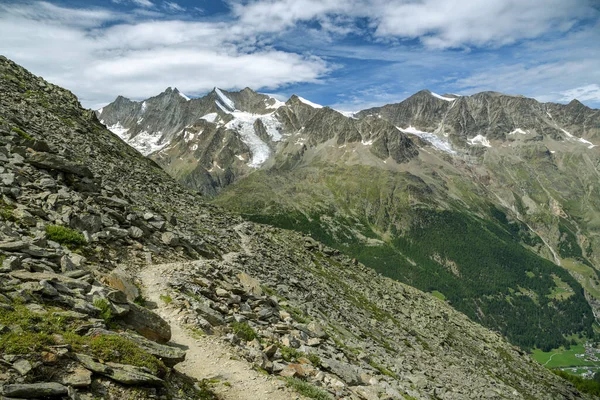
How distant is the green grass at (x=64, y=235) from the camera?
21.7m

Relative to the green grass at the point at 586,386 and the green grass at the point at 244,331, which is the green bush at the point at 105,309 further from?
the green grass at the point at 586,386

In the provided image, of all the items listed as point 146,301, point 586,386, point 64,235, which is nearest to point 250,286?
point 146,301

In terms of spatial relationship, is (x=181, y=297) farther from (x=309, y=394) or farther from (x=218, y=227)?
(x=218, y=227)

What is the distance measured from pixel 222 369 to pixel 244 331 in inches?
179

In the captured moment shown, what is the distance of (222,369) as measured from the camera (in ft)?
54.2

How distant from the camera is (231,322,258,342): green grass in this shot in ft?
68.1

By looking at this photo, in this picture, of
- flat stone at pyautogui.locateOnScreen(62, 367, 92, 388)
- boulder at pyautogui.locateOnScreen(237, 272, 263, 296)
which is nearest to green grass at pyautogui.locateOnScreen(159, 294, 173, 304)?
boulder at pyautogui.locateOnScreen(237, 272, 263, 296)

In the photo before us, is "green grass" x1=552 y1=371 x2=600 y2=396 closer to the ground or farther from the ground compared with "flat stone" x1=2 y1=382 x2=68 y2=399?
closer to the ground

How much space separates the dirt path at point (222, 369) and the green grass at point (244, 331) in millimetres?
1896

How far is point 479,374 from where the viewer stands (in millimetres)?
62406

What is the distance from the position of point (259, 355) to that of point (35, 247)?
1205cm

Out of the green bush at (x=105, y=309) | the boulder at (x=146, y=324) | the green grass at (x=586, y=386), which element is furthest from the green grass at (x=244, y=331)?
the green grass at (x=586, y=386)

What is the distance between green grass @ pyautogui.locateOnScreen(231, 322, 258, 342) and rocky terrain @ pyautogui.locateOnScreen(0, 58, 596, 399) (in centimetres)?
13

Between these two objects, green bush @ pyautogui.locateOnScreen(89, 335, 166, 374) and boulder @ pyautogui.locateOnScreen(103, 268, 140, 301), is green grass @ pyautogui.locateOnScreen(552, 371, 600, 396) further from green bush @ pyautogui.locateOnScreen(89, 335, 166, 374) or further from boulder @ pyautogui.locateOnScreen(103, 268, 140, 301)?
green bush @ pyautogui.locateOnScreen(89, 335, 166, 374)
